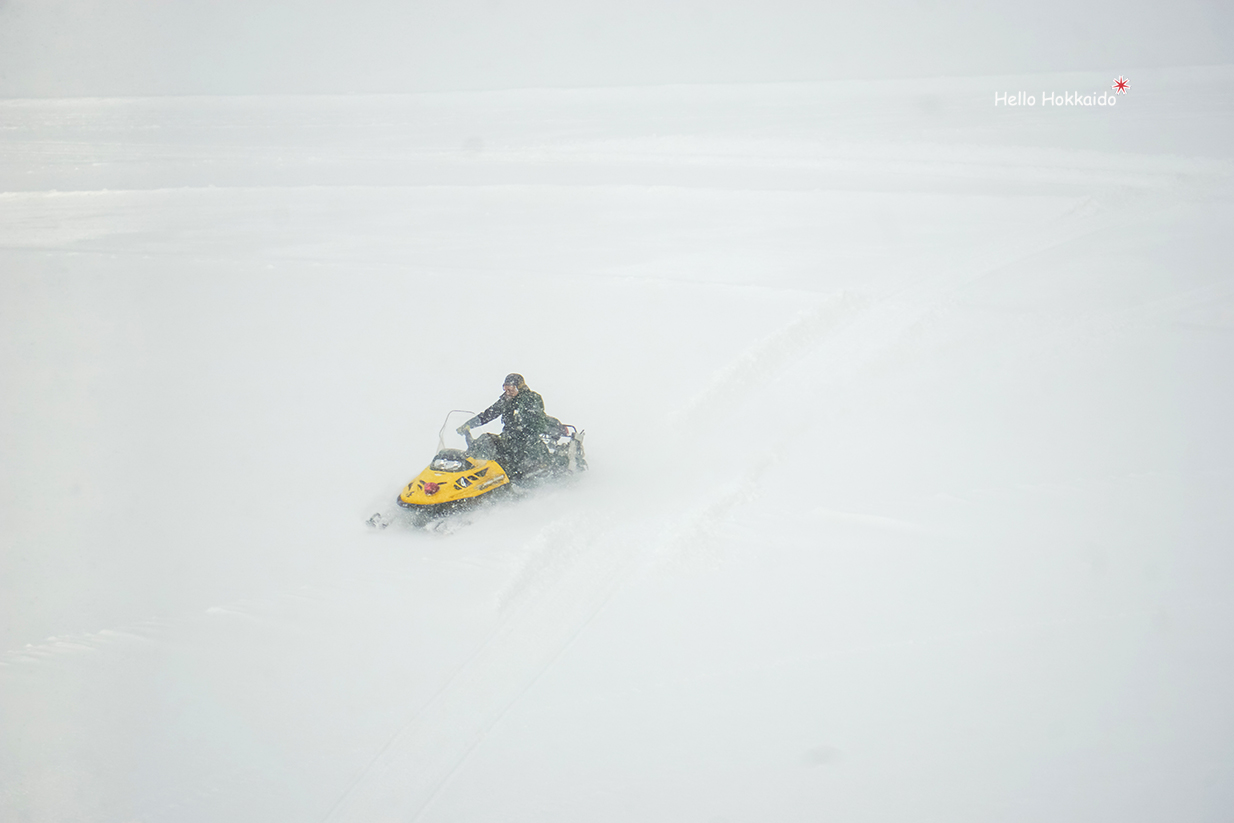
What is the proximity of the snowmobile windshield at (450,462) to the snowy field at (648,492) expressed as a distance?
44cm

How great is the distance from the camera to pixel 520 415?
7.16m

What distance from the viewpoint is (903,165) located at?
14.6 m

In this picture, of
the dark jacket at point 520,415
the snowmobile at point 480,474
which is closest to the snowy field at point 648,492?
the snowmobile at point 480,474

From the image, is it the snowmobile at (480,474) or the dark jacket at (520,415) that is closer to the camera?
the snowmobile at (480,474)

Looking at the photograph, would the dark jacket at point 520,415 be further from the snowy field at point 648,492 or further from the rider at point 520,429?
the snowy field at point 648,492

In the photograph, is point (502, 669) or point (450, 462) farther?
point (450, 462)

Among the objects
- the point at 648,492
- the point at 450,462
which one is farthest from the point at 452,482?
the point at 648,492

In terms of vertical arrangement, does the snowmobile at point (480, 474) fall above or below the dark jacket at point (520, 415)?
below

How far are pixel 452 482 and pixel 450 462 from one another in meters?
0.21

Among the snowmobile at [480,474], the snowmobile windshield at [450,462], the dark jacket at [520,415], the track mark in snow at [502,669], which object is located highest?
the dark jacket at [520,415]

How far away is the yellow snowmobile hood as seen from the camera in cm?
660

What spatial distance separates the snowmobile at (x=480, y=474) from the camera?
6.62 m

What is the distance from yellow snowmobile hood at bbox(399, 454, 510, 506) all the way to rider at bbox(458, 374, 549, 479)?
20cm

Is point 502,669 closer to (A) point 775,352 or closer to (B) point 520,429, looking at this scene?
(B) point 520,429
